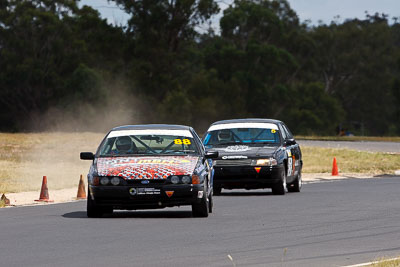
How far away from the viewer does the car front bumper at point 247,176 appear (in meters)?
22.2

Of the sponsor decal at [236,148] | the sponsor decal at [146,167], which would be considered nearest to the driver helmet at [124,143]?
the sponsor decal at [146,167]

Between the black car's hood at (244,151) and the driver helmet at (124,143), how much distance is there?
5.31m

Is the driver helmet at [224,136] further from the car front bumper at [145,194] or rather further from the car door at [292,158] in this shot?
the car front bumper at [145,194]

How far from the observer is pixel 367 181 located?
98.1 feet

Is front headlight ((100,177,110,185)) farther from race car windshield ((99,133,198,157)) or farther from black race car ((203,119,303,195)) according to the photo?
black race car ((203,119,303,195))

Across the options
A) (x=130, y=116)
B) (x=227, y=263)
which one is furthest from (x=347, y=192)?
(x=130, y=116)

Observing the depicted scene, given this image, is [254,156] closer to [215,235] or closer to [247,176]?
[247,176]

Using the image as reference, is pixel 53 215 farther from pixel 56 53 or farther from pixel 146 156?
pixel 56 53

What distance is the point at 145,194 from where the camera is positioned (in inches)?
629

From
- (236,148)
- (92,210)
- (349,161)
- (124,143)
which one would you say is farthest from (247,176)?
(349,161)

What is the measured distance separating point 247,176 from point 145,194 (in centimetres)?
651

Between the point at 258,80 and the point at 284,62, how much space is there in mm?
3353

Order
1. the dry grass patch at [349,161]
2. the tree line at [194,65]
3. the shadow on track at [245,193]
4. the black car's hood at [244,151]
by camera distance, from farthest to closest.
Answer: the tree line at [194,65]
the dry grass patch at [349,161]
the shadow on track at [245,193]
the black car's hood at [244,151]

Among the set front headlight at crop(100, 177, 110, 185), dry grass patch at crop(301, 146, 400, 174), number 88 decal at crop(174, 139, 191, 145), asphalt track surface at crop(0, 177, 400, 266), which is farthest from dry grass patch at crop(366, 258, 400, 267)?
dry grass patch at crop(301, 146, 400, 174)
